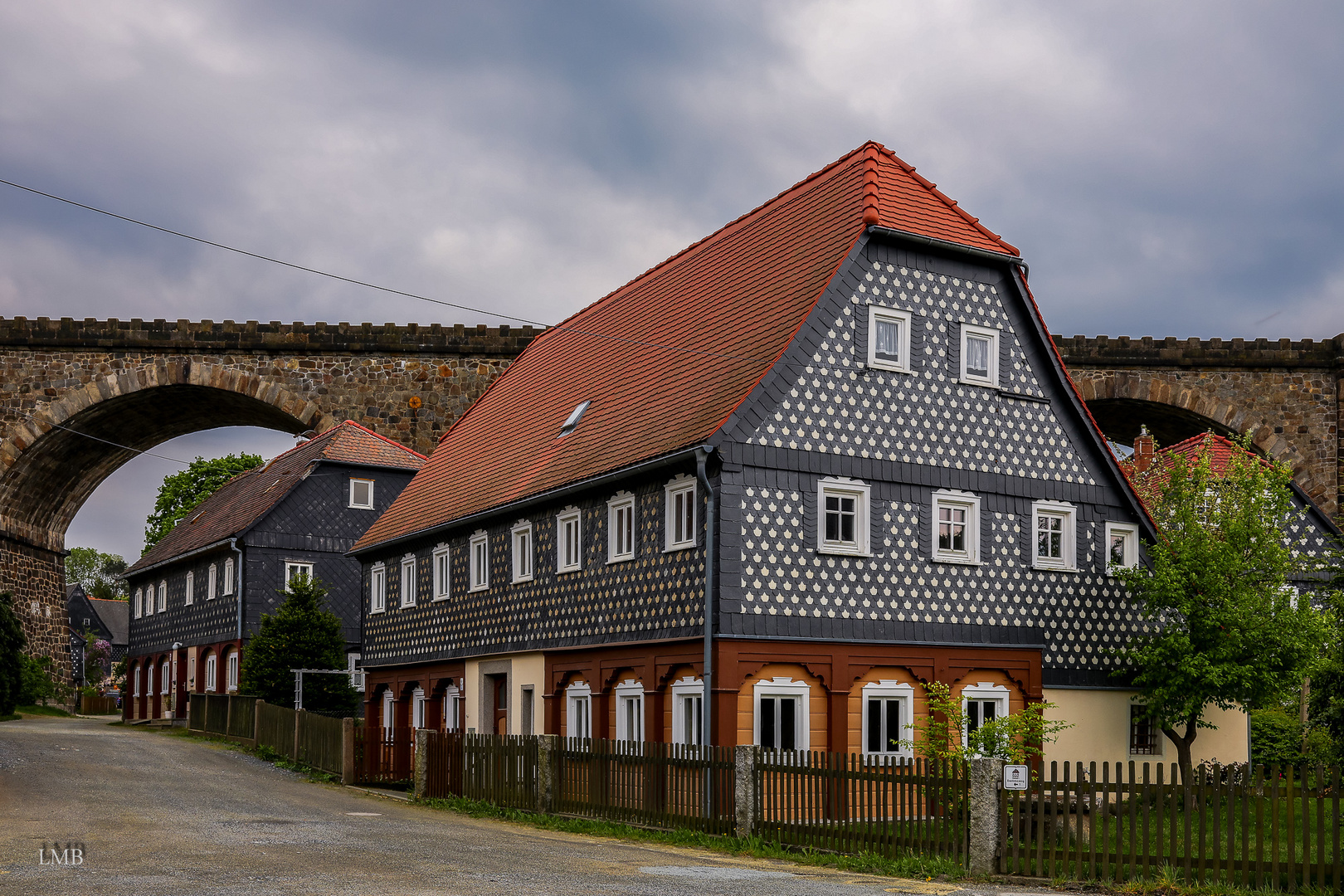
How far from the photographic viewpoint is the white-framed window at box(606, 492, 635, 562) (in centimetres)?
2144

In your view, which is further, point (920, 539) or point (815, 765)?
point (920, 539)

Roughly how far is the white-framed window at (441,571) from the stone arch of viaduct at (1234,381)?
20631 millimetres

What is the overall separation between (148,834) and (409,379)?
26.7 m

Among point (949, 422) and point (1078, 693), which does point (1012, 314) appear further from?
point (1078, 693)

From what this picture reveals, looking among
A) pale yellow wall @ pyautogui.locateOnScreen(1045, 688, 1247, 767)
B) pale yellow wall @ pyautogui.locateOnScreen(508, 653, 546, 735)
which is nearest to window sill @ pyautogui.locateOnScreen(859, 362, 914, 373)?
pale yellow wall @ pyautogui.locateOnScreen(1045, 688, 1247, 767)

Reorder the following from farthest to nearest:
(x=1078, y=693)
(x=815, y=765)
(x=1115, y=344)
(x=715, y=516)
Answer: (x=1115, y=344) < (x=1078, y=693) < (x=715, y=516) < (x=815, y=765)

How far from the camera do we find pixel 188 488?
66375mm

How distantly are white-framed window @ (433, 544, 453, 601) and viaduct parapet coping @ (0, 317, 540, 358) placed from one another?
45.0ft

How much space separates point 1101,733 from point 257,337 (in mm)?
27726

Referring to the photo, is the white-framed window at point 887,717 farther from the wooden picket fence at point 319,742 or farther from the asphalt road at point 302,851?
the wooden picket fence at point 319,742

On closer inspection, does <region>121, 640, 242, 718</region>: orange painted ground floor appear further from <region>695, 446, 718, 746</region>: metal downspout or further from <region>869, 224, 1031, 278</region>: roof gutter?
<region>869, 224, 1031, 278</region>: roof gutter

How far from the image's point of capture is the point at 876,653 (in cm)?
2006

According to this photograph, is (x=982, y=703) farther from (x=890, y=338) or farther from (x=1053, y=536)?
(x=890, y=338)

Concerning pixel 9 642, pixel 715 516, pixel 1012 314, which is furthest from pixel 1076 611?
pixel 9 642
